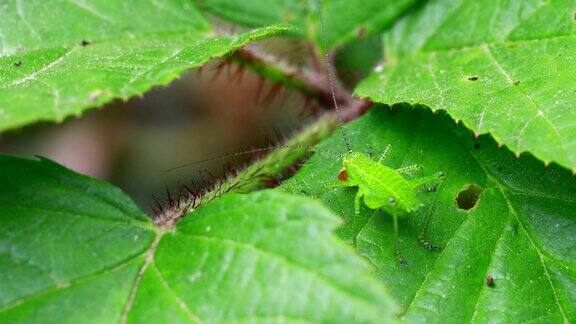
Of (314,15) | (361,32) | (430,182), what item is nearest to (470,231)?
(430,182)

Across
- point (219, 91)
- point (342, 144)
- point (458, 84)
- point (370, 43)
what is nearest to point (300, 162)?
point (342, 144)

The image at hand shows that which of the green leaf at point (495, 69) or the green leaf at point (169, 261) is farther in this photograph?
the green leaf at point (495, 69)

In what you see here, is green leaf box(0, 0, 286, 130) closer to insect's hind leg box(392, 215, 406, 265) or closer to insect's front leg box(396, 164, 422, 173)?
insect's front leg box(396, 164, 422, 173)

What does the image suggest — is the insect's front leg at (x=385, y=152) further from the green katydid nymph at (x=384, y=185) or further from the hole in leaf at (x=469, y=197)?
the hole in leaf at (x=469, y=197)

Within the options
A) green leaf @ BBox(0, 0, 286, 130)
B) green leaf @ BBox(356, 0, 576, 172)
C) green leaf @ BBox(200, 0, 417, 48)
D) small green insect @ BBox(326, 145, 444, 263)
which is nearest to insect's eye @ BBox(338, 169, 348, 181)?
small green insect @ BBox(326, 145, 444, 263)

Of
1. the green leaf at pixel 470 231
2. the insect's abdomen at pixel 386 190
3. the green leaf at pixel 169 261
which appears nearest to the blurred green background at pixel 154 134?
the green leaf at pixel 470 231

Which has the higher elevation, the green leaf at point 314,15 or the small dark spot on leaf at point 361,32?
the green leaf at point 314,15

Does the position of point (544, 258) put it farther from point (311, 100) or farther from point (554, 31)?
point (311, 100)
